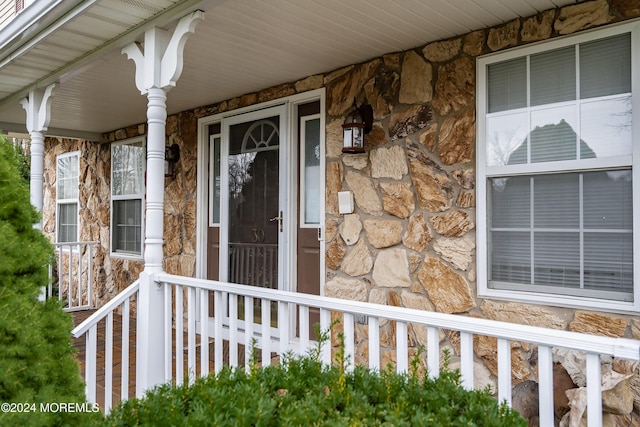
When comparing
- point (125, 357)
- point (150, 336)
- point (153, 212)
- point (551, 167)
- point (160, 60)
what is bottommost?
point (125, 357)

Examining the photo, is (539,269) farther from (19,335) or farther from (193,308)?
(19,335)

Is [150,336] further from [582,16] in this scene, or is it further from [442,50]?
[582,16]

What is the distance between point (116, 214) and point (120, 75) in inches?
109

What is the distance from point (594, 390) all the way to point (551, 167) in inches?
57.7

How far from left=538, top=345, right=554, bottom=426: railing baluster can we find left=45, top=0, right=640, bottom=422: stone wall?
106 centimetres

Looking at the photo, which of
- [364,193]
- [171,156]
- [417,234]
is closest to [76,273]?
[171,156]

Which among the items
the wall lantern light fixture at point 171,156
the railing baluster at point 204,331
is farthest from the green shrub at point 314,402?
the wall lantern light fixture at point 171,156

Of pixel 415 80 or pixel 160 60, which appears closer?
pixel 160 60

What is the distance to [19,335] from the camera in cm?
128

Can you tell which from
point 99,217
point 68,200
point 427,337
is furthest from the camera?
point 68,200

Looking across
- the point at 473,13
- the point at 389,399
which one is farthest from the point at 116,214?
the point at 389,399

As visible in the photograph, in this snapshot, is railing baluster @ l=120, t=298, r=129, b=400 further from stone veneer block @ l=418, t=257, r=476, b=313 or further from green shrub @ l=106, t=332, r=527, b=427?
stone veneer block @ l=418, t=257, r=476, b=313

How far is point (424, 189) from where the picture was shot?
316cm

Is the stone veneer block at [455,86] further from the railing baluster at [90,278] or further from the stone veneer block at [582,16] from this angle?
the railing baluster at [90,278]
